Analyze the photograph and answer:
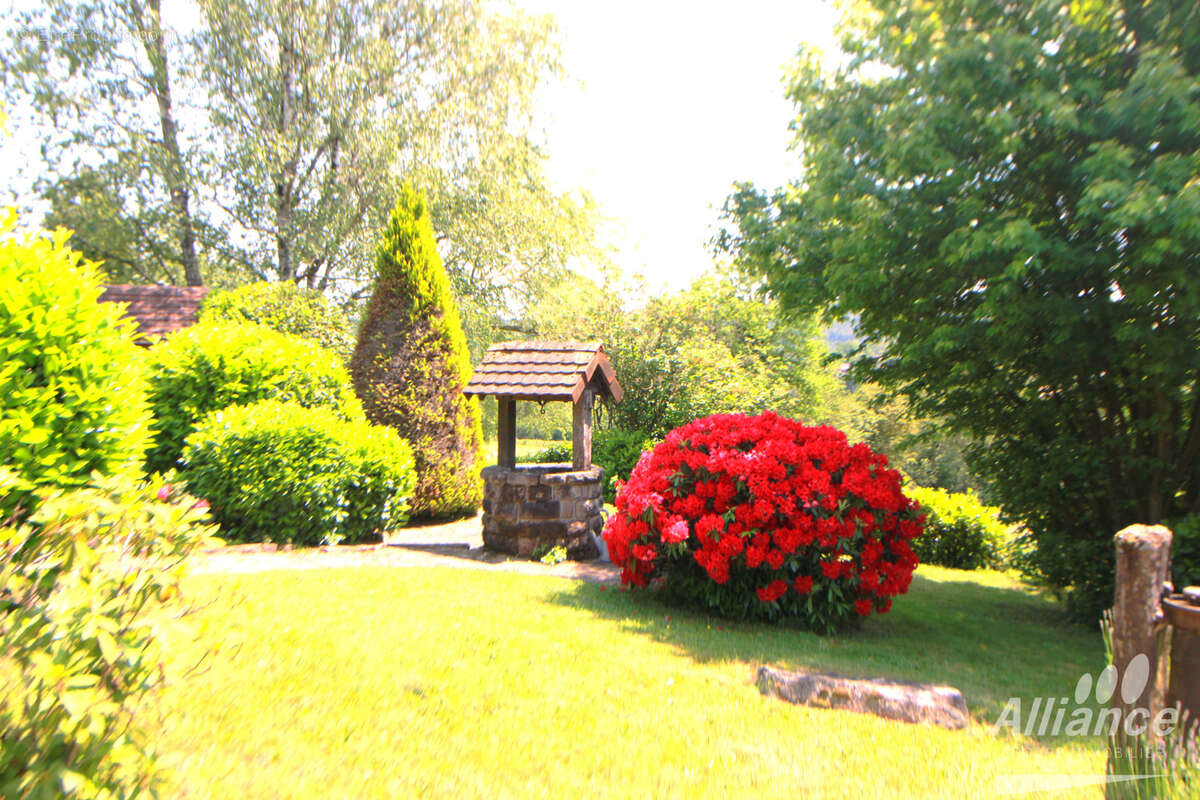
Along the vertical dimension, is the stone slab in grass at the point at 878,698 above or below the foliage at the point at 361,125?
below

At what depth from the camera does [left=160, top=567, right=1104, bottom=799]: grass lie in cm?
324

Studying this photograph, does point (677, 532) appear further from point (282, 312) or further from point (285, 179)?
point (285, 179)

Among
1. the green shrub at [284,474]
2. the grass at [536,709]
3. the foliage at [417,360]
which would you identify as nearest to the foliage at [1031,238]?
the grass at [536,709]

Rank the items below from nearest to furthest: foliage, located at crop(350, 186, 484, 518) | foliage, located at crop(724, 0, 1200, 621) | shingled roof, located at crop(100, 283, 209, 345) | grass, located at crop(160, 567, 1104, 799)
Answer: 1. grass, located at crop(160, 567, 1104, 799)
2. foliage, located at crop(724, 0, 1200, 621)
3. foliage, located at crop(350, 186, 484, 518)
4. shingled roof, located at crop(100, 283, 209, 345)

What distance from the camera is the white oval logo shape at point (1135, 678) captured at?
3.16 m

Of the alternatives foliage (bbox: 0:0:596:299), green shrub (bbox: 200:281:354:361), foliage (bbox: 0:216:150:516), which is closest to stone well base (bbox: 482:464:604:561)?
foliage (bbox: 0:216:150:516)

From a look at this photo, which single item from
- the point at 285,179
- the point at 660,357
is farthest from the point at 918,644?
the point at 285,179

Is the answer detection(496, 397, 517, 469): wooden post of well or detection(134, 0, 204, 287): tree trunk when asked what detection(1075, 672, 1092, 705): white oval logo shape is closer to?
detection(496, 397, 517, 469): wooden post of well

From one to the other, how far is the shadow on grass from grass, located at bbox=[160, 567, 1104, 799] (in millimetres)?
37

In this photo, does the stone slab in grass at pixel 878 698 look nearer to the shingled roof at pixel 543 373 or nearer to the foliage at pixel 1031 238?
the foliage at pixel 1031 238

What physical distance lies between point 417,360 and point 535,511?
3.90m

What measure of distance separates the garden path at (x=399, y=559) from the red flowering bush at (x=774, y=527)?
1.57 m

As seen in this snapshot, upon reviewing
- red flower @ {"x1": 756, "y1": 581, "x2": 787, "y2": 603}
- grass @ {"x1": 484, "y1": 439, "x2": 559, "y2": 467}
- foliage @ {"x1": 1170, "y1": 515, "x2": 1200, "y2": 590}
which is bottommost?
red flower @ {"x1": 756, "y1": 581, "x2": 787, "y2": 603}

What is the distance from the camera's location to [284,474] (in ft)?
29.8
